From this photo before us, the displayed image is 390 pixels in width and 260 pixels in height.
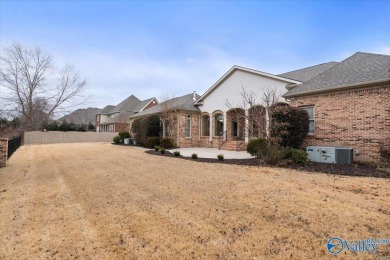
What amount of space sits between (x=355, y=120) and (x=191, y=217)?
9852 mm

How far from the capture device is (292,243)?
9.84 feet

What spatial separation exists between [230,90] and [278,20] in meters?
5.94

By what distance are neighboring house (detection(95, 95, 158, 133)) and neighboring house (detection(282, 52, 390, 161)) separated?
99.1 ft

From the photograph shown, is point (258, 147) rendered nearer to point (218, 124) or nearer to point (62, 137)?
point (218, 124)

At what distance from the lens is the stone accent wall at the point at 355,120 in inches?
360

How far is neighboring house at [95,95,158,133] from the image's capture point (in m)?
38.8

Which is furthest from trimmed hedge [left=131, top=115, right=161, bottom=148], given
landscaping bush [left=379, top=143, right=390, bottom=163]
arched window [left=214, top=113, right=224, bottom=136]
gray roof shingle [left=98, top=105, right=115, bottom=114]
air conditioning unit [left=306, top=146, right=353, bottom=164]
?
gray roof shingle [left=98, top=105, right=115, bottom=114]

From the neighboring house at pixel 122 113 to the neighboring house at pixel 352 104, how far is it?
30.2 m

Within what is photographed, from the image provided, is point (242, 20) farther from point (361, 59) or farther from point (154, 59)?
point (154, 59)

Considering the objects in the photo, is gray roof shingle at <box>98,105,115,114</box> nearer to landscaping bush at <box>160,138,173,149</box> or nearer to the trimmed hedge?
the trimmed hedge

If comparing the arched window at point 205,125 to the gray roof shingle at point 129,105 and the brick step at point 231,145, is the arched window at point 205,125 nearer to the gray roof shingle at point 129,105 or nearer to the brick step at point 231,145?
the brick step at point 231,145

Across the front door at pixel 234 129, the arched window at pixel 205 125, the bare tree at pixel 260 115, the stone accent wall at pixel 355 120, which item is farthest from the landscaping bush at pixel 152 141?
the stone accent wall at pixel 355 120

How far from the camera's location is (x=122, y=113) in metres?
39.6

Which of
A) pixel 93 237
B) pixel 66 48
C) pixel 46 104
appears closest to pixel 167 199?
pixel 93 237
